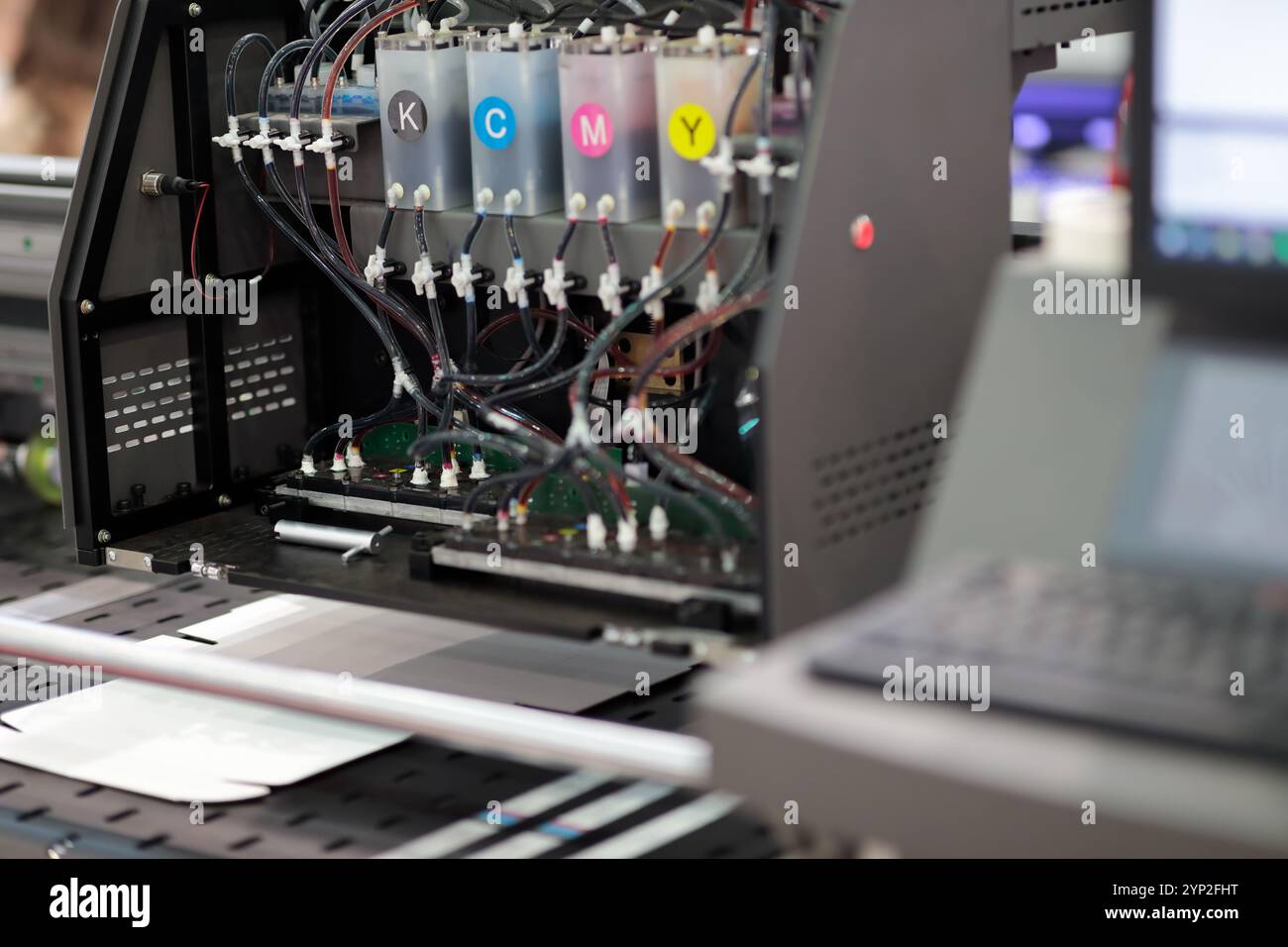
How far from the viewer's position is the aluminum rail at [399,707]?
1687 millimetres

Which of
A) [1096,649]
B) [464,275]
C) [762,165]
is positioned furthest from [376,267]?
[1096,649]

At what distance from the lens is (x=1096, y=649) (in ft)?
3.59

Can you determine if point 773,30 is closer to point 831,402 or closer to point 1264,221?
point 831,402

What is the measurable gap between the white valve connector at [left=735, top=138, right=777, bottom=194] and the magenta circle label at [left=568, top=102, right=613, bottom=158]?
0.22m

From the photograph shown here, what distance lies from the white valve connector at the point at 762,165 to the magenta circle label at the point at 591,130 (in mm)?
223

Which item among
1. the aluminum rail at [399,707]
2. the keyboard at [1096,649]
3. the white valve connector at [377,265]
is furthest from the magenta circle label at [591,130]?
the keyboard at [1096,649]

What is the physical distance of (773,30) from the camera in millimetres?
1907

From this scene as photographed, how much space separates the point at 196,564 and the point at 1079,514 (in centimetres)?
149

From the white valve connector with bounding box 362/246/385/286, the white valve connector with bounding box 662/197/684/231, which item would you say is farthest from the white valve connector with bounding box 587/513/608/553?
the white valve connector with bounding box 362/246/385/286

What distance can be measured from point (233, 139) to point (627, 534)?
85 cm

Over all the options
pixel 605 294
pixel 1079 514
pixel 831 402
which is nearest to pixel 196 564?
pixel 605 294

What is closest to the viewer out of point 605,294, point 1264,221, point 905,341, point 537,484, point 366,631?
point 1264,221

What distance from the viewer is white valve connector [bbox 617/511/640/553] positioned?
6.82ft

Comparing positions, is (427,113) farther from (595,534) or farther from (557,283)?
(595,534)
